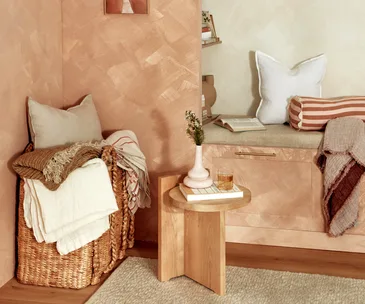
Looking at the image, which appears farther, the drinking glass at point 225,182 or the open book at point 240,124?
the open book at point 240,124

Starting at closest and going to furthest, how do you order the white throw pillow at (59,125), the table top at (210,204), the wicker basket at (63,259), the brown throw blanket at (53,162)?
the table top at (210,204), the brown throw blanket at (53,162), the wicker basket at (63,259), the white throw pillow at (59,125)

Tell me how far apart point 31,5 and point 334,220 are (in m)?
2.05

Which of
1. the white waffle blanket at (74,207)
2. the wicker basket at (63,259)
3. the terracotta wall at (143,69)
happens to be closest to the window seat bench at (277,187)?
the terracotta wall at (143,69)

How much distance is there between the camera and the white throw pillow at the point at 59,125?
10.7ft

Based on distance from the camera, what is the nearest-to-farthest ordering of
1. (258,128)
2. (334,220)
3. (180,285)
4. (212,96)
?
(180,285)
(334,220)
(258,128)
(212,96)

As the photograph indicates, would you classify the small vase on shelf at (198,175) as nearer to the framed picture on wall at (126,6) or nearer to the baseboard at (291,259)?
the baseboard at (291,259)

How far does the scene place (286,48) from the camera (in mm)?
4332

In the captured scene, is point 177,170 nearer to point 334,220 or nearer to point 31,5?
point 334,220

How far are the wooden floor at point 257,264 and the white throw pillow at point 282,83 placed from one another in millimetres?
899

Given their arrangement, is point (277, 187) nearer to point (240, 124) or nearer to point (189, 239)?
point (240, 124)

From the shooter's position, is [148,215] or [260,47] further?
[260,47]

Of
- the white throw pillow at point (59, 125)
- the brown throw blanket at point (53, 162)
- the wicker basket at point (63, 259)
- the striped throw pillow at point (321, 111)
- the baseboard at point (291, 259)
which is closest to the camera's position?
the brown throw blanket at point (53, 162)

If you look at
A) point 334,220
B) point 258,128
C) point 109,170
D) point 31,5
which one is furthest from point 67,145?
point 334,220

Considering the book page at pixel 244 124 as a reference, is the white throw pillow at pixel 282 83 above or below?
above
